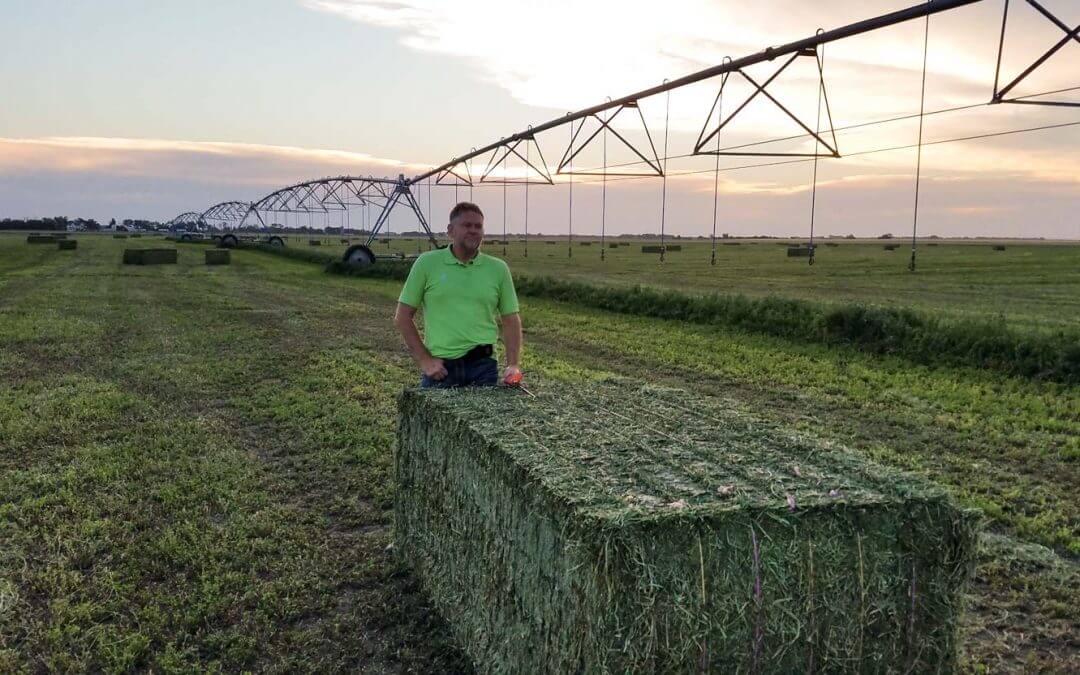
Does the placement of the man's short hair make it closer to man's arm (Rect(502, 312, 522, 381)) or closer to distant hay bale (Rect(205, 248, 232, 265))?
man's arm (Rect(502, 312, 522, 381))

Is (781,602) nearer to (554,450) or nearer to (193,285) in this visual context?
(554,450)

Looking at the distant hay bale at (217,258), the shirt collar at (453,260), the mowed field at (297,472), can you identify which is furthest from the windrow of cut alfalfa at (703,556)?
the distant hay bale at (217,258)

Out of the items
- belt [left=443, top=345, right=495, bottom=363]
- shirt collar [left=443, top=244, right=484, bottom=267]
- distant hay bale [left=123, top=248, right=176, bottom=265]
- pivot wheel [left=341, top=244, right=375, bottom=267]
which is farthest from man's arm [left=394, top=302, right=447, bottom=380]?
distant hay bale [left=123, top=248, right=176, bottom=265]

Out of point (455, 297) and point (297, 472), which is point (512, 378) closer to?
point (455, 297)

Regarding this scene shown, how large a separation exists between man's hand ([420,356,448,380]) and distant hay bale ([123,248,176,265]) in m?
46.1

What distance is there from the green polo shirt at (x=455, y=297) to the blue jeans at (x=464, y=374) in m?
0.08

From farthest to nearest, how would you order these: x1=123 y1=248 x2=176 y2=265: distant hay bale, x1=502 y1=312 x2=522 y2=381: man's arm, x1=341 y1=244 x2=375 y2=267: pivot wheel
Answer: x1=123 y1=248 x2=176 y2=265: distant hay bale
x1=341 y1=244 x2=375 y2=267: pivot wheel
x1=502 y1=312 x2=522 y2=381: man's arm

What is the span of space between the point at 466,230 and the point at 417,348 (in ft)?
3.01

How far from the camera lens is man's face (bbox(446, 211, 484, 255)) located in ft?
17.1

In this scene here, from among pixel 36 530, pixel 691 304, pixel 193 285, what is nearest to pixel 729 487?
pixel 36 530

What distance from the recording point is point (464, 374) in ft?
18.2

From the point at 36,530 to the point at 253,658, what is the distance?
8.90 ft

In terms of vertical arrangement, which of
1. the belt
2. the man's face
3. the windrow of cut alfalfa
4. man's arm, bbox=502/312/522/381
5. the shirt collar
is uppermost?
the man's face

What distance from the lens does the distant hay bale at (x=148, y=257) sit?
4525 cm
